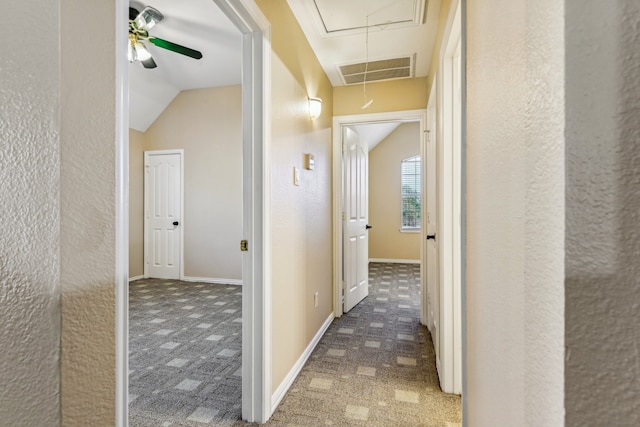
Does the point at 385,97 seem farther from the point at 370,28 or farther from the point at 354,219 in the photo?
the point at 354,219

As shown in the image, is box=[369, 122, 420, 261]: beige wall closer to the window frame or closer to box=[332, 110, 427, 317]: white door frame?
the window frame

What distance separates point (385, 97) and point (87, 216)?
300 cm

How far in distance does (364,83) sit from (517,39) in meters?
2.69

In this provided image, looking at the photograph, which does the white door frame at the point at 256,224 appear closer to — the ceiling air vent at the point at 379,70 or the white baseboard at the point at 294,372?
the white baseboard at the point at 294,372

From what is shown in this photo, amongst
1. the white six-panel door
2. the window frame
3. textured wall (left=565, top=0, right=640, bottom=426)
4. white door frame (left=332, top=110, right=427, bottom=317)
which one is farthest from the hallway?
the window frame

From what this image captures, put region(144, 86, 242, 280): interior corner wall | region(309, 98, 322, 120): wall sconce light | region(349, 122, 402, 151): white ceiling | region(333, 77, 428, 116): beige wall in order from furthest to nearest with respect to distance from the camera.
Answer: region(349, 122, 402, 151): white ceiling → region(144, 86, 242, 280): interior corner wall → region(333, 77, 428, 116): beige wall → region(309, 98, 322, 120): wall sconce light

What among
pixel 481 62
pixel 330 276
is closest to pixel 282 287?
pixel 330 276

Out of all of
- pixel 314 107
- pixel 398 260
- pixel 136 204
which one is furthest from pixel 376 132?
pixel 136 204

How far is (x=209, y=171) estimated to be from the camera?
484cm

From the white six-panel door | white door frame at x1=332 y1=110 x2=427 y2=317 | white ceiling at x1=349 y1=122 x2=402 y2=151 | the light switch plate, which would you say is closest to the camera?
the light switch plate

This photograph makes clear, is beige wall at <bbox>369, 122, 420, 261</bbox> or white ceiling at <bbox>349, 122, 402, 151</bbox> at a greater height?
white ceiling at <bbox>349, 122, 402, 151</bbox>

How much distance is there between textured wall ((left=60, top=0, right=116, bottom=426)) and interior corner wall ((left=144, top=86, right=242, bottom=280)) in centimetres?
400

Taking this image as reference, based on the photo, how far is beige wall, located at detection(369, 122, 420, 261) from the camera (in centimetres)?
661

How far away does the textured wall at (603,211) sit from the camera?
44 centimetres
